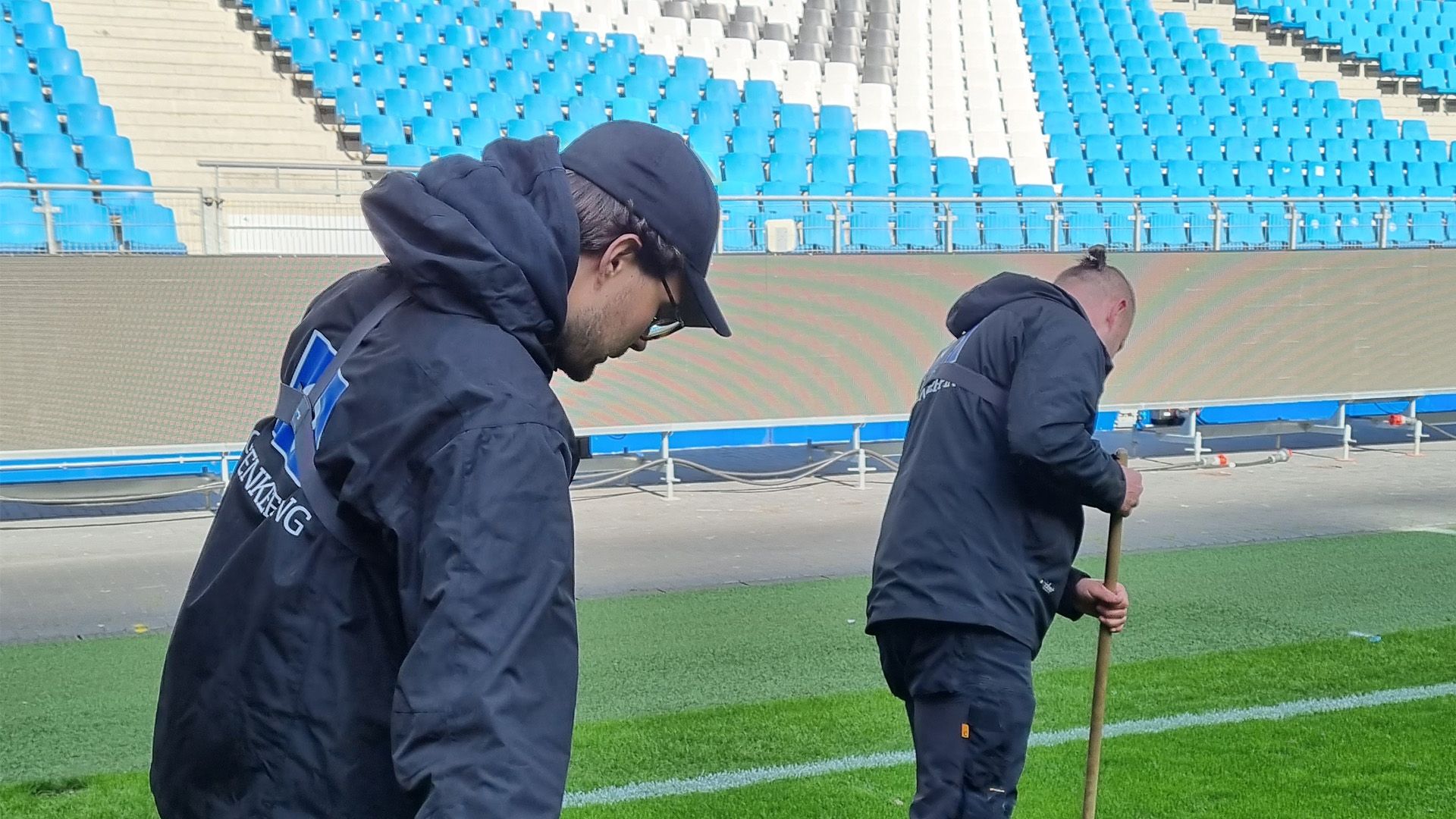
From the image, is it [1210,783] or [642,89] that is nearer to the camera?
[1210,783]

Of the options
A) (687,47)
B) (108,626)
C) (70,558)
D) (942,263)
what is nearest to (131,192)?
(70,558)

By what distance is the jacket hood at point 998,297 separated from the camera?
12.4 ft

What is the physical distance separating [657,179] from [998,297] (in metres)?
2.32

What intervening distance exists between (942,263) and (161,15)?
11.8 meters

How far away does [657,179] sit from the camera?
1.72 metres

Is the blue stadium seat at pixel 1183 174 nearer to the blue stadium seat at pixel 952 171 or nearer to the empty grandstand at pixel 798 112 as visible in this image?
the empty grandstand at pixel 798 112

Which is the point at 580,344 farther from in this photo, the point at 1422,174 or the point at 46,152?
the point at 1422,174

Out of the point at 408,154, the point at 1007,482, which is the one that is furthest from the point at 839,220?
the point at 1007,482

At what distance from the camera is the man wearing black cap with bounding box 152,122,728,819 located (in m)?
1.46

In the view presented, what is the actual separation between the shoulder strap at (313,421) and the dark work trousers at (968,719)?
222 centimetres

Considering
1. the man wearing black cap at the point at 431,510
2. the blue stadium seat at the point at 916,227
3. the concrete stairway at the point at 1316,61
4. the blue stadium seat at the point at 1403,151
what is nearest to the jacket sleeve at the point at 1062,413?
the man wearing black cap at the point at 431,510

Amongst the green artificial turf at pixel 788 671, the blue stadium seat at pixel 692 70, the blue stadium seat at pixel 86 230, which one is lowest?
the green artificial turf at pixel 788 671

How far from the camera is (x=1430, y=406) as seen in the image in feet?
54.4

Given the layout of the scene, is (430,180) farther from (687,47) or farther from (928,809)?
(687,47)
